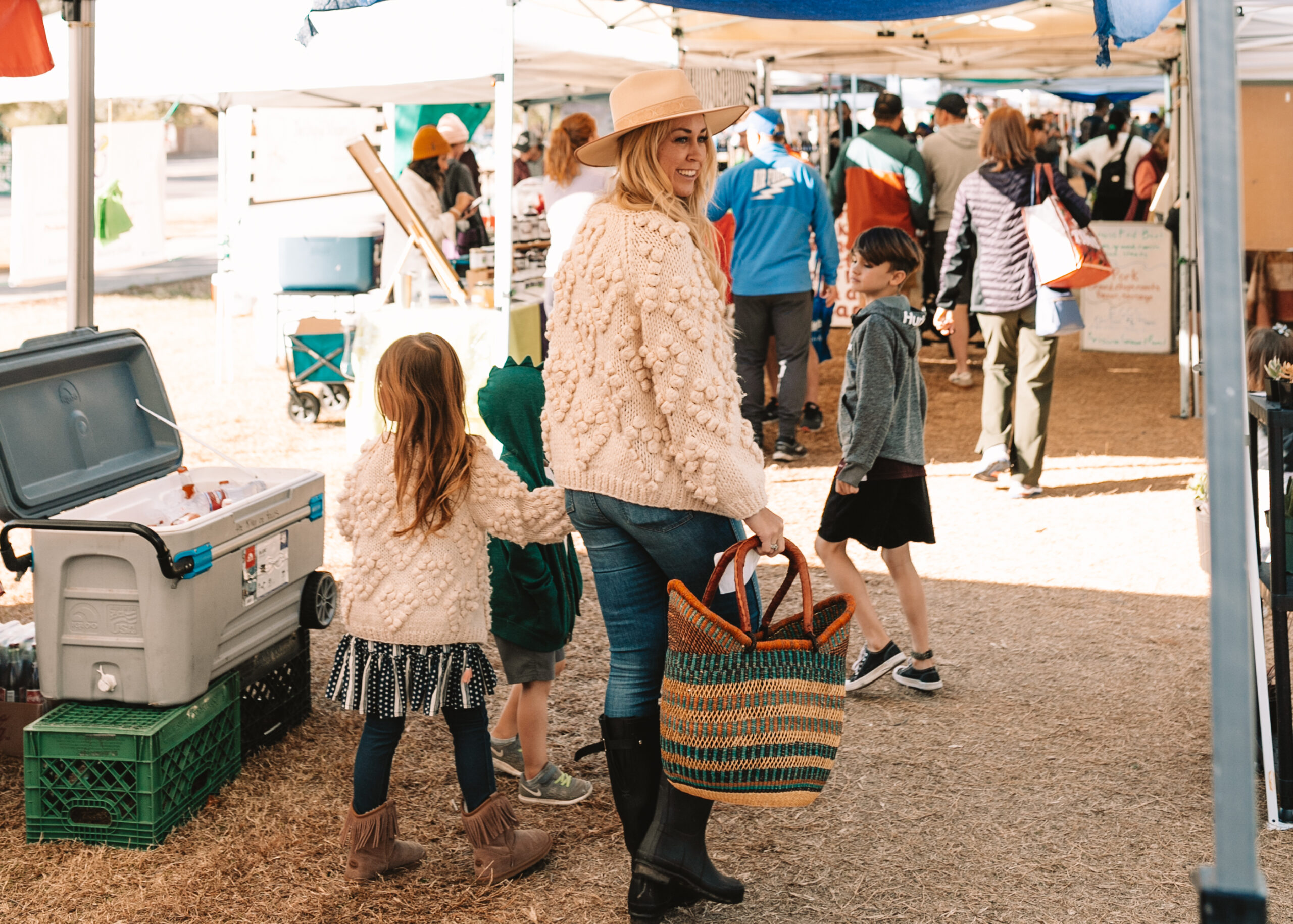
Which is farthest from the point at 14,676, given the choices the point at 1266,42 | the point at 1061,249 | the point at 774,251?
the point at 1266,42

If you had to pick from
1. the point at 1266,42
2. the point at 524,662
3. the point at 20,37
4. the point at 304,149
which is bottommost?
the point at 524,662

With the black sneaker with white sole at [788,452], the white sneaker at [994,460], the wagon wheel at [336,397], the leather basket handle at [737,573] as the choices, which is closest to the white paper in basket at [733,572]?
the leather basket handle at [737,573]

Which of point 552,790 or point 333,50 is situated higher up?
point 333,50

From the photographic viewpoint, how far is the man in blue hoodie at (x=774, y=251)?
7.36 meters

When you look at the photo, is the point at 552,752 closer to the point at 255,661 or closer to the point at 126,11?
the point at 255,661

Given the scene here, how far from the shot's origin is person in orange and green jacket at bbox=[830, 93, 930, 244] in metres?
9.77

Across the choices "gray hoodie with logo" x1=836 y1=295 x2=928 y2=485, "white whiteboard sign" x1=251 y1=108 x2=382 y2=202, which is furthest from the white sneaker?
"white whiteboard sign" x1=251 y1=108 x2=382 y2=202

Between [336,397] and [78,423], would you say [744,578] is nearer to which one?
[78,423]

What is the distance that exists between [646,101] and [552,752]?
204 centimetres

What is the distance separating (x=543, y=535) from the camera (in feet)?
9.76

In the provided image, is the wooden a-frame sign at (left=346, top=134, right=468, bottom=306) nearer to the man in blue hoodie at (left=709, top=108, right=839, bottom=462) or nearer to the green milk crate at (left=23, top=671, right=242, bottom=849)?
the man in blue hoodie at (left=709, top=108, right=839, bottom=462)

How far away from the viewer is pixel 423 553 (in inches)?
120

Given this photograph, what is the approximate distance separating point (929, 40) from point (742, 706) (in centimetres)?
828

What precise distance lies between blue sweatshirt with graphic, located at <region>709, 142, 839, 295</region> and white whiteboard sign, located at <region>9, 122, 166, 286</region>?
17.1 ft
